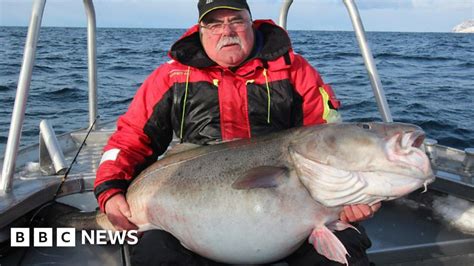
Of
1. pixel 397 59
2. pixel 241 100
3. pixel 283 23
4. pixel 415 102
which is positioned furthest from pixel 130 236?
pixel 397 59

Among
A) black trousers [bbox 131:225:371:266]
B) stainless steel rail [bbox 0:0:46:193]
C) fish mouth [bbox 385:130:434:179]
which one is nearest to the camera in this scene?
fish mouth [bbox 385:130:434:179]

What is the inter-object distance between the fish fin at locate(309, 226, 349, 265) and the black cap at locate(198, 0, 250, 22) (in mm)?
1777

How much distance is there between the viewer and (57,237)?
3.47 metres

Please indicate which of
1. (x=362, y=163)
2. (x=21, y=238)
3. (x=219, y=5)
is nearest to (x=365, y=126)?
(x=362, y=163)

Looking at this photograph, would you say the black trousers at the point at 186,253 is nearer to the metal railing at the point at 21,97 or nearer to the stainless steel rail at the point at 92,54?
the metal railing at the point at 21,97

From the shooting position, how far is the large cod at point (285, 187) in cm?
246

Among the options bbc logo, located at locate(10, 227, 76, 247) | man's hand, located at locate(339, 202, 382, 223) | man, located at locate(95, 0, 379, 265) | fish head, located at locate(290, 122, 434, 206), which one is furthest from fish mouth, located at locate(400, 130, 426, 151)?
bbc logo, located at locate(10, 227, 76, 247)

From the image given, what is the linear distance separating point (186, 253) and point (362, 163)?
1.21 meters

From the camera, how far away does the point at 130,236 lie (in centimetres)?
297

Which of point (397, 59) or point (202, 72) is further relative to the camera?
point (397, 59)

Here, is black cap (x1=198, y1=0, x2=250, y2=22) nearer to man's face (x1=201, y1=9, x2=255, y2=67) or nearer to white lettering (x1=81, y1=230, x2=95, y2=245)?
man's face (x1=201, y1=9, x2=255, y2=67)

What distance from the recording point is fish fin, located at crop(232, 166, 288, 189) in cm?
254

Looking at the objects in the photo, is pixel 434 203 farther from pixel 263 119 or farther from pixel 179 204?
pixel 179 204

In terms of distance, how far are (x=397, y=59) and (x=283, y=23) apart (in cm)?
2106
